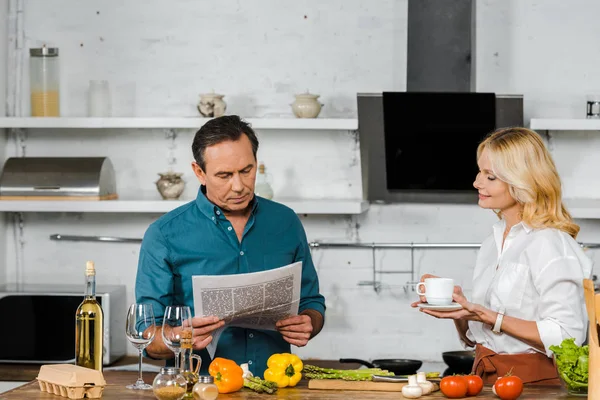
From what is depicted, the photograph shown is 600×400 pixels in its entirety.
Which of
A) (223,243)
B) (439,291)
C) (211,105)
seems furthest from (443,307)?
(211,105)

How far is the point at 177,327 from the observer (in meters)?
2.26

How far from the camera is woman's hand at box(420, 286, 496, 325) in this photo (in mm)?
2531

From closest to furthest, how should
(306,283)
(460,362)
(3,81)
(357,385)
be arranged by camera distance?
(357,385), (306,283), (460,362), (3,81)

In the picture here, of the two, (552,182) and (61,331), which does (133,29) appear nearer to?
(61,331)

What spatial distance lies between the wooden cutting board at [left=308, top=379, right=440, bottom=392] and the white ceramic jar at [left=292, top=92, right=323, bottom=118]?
2.25 metres

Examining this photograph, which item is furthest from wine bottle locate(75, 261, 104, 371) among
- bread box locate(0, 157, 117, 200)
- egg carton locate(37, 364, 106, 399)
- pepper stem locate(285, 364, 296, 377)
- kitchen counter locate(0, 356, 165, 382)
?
bread box locate(0, 157, 117, 200)

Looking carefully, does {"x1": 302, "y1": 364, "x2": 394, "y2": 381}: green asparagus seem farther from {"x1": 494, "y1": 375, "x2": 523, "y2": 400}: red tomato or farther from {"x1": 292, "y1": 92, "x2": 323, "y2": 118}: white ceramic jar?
{"x1": 292, "y1": 92, "x2": 323, "y2": 118}: white ceramic jar

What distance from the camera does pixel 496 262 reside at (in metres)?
2.82

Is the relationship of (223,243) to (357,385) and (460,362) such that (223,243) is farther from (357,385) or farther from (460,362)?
(460,362)

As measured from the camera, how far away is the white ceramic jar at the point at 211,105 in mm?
4484

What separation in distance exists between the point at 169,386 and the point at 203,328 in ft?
1.10

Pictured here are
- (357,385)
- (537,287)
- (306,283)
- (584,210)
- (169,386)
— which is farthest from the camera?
(584,210)

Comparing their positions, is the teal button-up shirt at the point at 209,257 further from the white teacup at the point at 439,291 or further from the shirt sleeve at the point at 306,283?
the white teacup at the point at 439,291

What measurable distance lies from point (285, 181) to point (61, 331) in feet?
4.64
